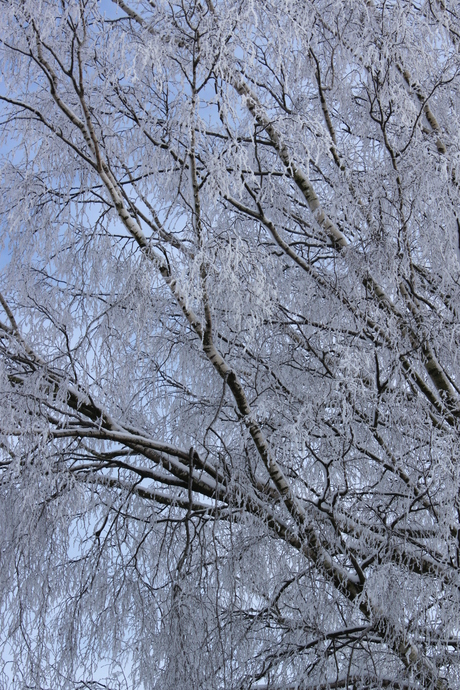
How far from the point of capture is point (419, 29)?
382 centimetres

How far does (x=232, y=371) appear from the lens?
9.73ft

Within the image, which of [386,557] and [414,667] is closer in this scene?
[414,667]

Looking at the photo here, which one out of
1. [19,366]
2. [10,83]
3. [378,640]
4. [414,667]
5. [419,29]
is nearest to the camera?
[414,667]

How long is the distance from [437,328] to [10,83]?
2398 millimetres

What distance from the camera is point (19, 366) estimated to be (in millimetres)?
3152

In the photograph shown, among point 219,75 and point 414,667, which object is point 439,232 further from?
point 414,667

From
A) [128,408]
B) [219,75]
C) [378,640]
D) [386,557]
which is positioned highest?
[219,75]

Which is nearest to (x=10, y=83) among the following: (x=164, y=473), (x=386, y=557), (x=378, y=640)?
(x=164, y=473)

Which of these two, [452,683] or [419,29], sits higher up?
[419,29]

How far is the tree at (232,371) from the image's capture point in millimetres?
2811

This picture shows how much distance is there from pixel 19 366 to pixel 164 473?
0.82m

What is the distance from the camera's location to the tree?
2811mm

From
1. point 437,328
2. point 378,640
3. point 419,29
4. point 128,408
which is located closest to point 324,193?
point 419,29

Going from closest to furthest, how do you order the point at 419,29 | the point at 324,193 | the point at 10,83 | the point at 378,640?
the point at 378,640 → the point at 10,83 → the point at 419,29 → the point at 324,193
